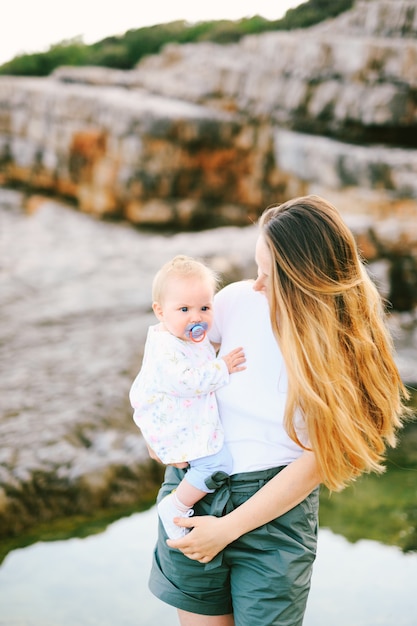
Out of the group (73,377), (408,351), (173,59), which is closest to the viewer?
(73,377)

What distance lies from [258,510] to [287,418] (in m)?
0.17

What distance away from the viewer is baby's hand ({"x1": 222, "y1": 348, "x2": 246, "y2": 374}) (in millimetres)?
1254

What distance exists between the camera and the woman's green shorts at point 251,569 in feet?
3.91

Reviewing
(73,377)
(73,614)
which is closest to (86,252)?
(73,377)

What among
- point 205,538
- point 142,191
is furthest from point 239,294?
point 142,191

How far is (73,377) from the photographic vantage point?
3146 mm

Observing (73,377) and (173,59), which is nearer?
(73,377)

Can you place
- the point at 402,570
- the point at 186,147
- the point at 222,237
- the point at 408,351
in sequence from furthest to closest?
1. the point at 186,147
2. the point at 222,237
3. the point at 408,351
4. the point at 402,570

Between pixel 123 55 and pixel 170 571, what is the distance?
6295 mm

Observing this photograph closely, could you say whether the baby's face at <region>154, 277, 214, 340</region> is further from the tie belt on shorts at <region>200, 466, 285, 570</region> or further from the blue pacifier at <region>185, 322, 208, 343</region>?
the tie belt on shorts at <region>200, 466, 285, 570</region>

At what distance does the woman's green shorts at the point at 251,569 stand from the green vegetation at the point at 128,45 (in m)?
5.42

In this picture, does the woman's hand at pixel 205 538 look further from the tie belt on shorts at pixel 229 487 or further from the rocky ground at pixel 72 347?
the rocky ground at pixel 72 347

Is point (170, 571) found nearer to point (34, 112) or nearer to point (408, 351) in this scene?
point (408, 351)

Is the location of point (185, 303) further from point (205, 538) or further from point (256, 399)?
point (205, 538)
